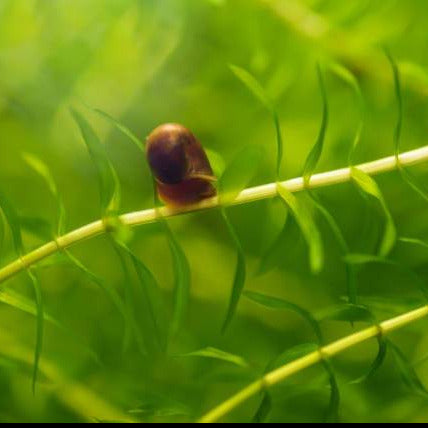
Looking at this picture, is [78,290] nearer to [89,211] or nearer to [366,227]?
[89,211]

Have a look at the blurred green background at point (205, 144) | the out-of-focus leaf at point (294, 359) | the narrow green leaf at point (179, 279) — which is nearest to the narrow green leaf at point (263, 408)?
the out-of-focus leaf at point (294, 359)

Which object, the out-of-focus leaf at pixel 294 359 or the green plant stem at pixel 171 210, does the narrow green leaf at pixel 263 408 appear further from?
the green plant stem at pixel 171 210

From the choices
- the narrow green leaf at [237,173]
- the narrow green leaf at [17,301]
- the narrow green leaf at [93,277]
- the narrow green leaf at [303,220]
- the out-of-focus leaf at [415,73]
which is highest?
the out-of-focus leaf at [415,73]

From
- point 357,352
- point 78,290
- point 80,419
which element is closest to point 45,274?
point 78,290

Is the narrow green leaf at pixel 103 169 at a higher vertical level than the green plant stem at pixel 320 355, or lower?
higher

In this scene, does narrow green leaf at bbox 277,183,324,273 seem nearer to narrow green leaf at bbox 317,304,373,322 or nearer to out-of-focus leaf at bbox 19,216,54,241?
narrow green leaf at bbox 317,304,373,322
